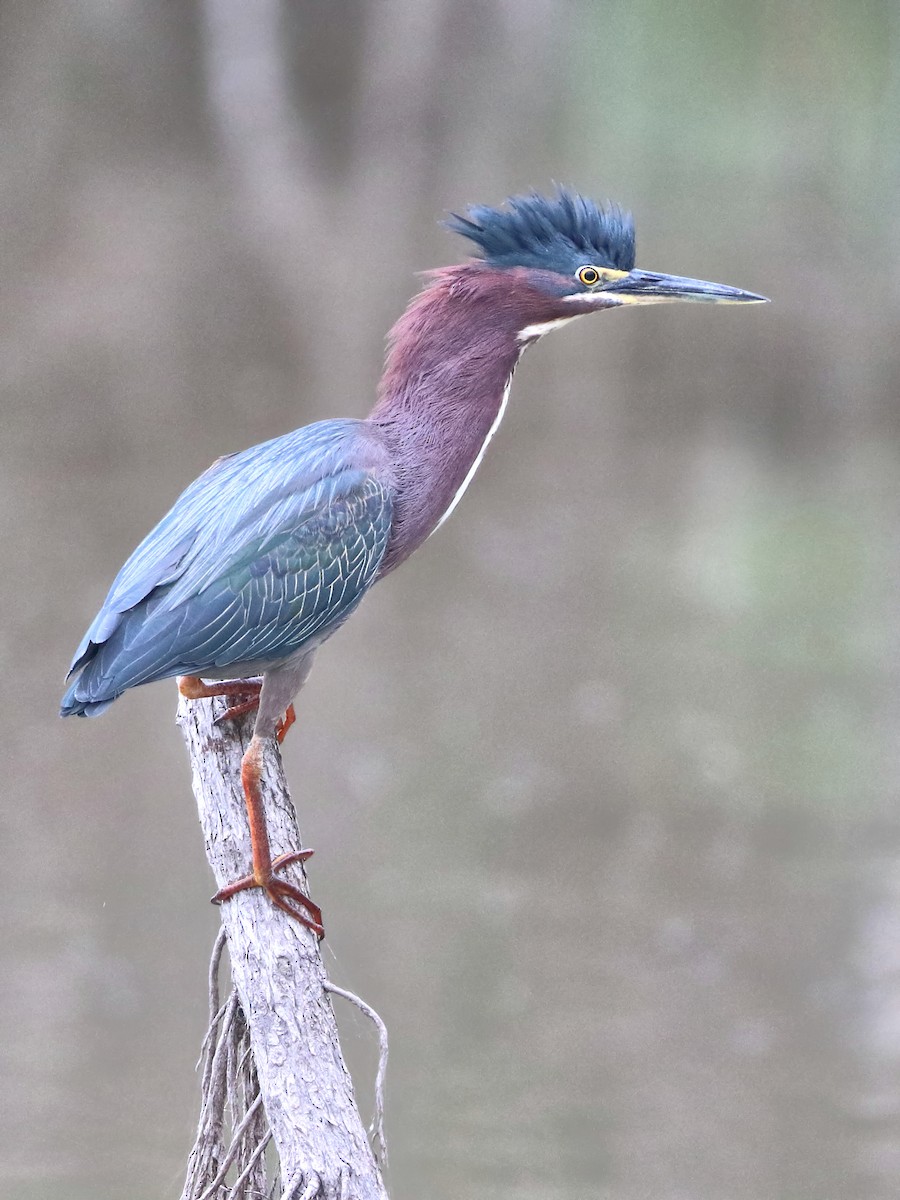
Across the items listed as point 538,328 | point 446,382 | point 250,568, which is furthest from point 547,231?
point 250,568

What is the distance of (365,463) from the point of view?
193cm

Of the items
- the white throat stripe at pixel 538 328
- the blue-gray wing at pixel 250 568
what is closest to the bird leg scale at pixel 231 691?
the blue-gray wing at pixel 250 568

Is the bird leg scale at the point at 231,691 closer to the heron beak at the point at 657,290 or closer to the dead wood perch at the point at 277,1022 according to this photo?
the dead wood perch at the point at 277,1022

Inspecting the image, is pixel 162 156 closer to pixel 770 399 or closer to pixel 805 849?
pixel 770 399

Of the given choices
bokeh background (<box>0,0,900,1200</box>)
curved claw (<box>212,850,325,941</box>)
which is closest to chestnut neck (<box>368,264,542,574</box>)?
curved claw (<box>212,850,325,941</box>)

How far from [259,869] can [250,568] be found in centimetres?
40

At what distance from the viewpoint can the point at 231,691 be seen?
1987 mm

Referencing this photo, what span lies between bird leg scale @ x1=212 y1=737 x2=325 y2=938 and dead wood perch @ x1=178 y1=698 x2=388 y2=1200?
14 mm

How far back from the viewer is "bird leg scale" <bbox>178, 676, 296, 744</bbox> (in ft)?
6.32

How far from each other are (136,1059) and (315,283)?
2.78 m

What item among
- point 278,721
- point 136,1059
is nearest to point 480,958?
point 136,1059

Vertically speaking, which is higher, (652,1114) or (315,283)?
(315,283)

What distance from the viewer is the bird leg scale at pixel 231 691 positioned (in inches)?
75.9

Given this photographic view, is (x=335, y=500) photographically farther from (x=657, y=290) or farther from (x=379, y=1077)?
(x=379, y=1077)
